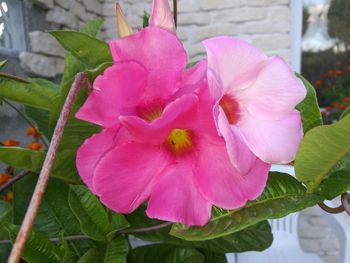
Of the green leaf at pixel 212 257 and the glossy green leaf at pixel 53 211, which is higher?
the glossy green leaf at pixel 53 211

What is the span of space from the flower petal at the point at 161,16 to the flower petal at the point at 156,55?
0.02m

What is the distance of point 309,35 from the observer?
2998mm

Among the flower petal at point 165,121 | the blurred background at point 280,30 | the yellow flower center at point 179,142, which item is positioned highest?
the flower petal at point 165,121

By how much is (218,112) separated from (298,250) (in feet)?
6.99

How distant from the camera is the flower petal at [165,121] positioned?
229 millimetres

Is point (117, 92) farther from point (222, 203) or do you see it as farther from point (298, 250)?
point (298, 250)

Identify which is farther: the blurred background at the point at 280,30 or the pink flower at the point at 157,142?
the blurred background at the point at 280,30

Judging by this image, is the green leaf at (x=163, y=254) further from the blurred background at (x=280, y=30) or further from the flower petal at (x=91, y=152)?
the blurred background at (x=280, y=30)

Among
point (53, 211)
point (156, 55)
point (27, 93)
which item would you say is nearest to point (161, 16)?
point (156, 55)

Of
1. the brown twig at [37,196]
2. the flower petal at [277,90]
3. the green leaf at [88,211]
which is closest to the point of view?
the brown twig at [37,196]

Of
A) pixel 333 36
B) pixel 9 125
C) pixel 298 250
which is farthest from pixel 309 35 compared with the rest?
pixel 9 125

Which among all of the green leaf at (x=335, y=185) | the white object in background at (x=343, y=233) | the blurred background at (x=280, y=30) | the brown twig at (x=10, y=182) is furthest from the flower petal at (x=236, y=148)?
the blurred background at (x=280, y=30)

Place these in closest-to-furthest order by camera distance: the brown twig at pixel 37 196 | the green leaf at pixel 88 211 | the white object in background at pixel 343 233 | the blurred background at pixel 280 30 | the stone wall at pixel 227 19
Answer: the brown twig at pixel 37 196
the green leaf at pixel 88 211
the white object in background at pixel 343 233
the blurred background at pixel 280 30
the stone wall at pixel 227 19

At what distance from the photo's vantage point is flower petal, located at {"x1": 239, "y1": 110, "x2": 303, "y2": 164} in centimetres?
25
